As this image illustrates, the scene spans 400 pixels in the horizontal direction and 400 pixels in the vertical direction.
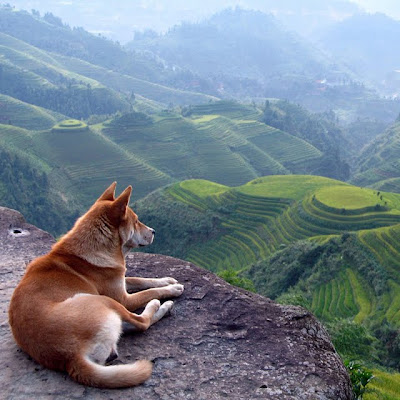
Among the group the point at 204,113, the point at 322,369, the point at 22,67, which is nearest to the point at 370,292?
the point at 322,369

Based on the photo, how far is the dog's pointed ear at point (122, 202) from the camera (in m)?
4.82

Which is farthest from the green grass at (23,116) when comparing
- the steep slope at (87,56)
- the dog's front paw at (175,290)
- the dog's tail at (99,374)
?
the dog's tail at (99,374)

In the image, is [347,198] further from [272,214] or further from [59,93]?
[59,93]

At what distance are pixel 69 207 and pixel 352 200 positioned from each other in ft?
118

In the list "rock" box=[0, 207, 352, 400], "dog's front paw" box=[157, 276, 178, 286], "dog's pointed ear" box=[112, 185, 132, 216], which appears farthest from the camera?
"dog's front paw" box=[157, 276, 178, 286]

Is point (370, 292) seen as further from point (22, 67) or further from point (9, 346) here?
point (22, 67)

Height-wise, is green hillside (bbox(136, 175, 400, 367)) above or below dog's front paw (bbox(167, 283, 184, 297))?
below

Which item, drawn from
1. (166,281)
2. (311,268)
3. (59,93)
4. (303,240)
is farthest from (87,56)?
(166,281)

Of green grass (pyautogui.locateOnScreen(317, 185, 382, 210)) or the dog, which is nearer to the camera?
the dog

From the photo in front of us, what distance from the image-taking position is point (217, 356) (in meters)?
4.93

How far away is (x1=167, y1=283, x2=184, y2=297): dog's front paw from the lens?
584cm

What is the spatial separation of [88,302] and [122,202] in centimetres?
97

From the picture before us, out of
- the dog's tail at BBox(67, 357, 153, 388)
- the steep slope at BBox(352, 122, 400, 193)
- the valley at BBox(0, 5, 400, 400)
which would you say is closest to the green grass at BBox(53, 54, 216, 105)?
the valley at BBox(0, 5, 400, 400)

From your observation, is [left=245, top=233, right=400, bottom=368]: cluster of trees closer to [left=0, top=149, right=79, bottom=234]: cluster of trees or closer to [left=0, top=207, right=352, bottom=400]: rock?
[left=0, top=207, right=352, bottom=400]: rock
